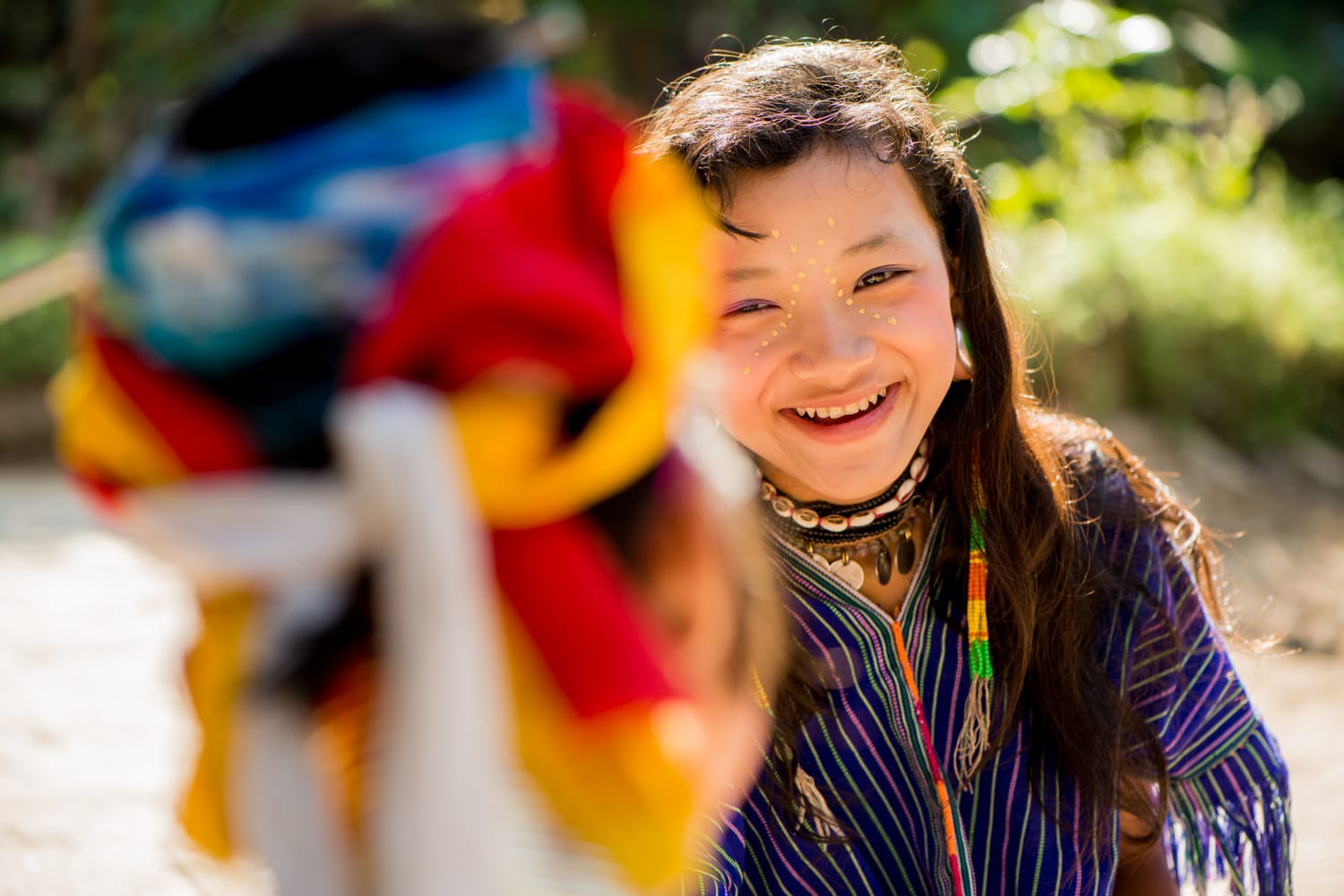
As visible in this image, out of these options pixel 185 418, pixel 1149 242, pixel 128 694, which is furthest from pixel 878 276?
pixel 1149 242

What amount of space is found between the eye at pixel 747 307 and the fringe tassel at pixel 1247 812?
0.86 m

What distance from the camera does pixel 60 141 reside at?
9.14 metres

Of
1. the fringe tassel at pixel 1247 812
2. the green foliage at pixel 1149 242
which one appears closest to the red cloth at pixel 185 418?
the fringe tassel at pixel 1247 812

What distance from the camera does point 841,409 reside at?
1475 mm

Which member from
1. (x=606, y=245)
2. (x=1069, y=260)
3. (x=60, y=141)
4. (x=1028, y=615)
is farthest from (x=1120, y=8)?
(x=606, y=245)

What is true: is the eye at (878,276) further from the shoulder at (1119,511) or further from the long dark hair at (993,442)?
the shoulder at (1119,511)

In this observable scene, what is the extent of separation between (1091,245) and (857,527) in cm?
468

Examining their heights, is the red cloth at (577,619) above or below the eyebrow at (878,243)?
below

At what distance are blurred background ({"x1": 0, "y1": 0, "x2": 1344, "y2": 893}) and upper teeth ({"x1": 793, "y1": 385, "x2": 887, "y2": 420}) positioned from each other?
65 centimetres

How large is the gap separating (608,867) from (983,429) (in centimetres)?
106

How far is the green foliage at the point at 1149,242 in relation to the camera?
18.5 ft

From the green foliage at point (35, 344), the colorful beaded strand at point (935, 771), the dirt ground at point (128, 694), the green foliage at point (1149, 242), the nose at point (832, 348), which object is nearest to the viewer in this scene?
the nose at point (832, 348)

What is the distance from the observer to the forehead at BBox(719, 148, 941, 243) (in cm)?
144

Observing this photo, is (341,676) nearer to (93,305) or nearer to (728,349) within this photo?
(93,305)
